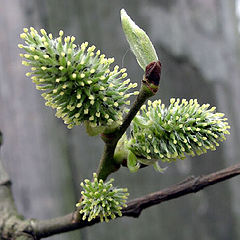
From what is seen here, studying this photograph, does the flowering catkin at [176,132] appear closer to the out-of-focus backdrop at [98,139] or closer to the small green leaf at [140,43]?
the small green leaf at [140,43]

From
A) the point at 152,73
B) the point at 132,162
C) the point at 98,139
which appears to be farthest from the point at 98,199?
the point at 98,139

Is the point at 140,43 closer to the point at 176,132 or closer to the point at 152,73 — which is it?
the point at 152,73

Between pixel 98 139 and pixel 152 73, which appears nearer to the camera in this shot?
pixel 152 73

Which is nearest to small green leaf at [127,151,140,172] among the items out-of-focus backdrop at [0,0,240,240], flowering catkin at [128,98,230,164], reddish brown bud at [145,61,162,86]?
flowering catkin at [128,98,230,164]

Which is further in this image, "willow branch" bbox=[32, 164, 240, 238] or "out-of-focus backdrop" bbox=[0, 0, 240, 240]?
"out-of-focus backdrop" bbox=[0, 0, 240, 240]

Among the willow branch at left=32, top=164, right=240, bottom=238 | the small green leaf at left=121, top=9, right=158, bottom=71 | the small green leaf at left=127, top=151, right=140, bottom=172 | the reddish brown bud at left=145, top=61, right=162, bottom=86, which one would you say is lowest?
the willow branch at left=32, top=164, right=240, bottom=238

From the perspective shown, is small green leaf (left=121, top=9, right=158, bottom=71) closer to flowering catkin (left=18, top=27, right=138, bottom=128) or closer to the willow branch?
flowering catkin (left=18, top=27, right=138, bottom=128)

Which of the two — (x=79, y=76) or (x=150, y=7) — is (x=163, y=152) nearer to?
(x=79, y=76)
